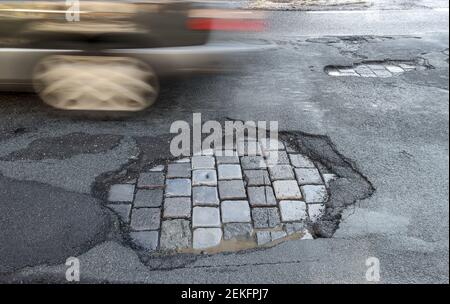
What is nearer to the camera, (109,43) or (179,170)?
(179,170)

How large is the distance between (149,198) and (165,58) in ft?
5.36

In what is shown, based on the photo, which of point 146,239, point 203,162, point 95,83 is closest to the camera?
point 146,239

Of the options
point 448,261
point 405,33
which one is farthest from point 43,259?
point 405,33

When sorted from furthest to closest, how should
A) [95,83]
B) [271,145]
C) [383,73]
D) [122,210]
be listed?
[383,73], [95,83], [271,145], [122,210]

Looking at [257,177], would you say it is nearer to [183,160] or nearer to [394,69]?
[183,160]

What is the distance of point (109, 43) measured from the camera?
4422 mm

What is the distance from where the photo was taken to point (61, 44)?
14.6ft

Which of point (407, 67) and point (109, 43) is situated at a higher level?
point (109, 43)

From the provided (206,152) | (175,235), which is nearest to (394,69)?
(206,152)

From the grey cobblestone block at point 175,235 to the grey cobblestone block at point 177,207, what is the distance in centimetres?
Answer: 8

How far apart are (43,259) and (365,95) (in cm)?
436

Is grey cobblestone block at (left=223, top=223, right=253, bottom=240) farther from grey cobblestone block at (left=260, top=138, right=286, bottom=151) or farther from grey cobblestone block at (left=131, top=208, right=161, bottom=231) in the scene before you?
grey cobblestone block at (left=260, top=138, right=286, bottom=151)
